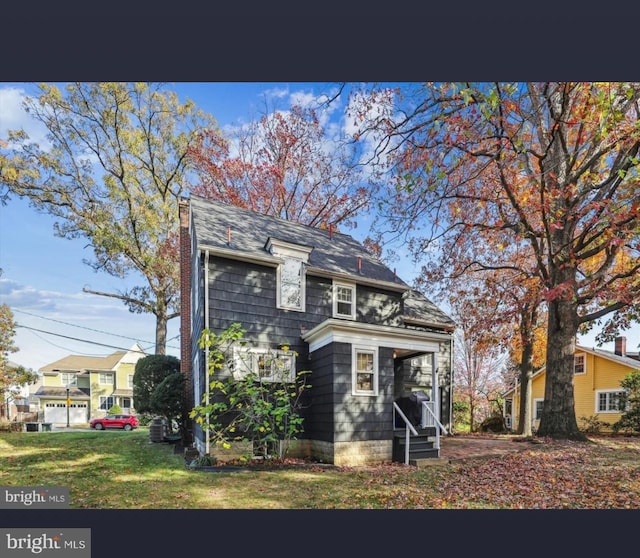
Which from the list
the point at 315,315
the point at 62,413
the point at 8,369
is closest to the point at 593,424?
the point at 315,315

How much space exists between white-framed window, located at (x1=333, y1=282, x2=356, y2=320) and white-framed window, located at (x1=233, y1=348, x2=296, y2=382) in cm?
133

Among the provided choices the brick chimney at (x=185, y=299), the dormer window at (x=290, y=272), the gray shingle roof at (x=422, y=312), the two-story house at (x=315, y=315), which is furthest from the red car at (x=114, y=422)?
the gray shingle roof at (x=422, y=312)

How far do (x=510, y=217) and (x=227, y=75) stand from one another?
530cm

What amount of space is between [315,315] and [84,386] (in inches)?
151

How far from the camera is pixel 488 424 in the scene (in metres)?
11.5

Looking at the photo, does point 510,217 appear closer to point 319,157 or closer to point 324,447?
point 319,157

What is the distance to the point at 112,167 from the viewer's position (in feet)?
19.3

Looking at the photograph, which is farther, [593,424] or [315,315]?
[593,424]

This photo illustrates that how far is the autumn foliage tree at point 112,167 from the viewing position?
181 inches

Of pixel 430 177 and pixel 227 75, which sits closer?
pixel 227 75

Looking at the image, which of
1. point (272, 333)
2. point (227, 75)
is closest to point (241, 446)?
point (272, 333)

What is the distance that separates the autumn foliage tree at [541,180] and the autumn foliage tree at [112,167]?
8.84 ft

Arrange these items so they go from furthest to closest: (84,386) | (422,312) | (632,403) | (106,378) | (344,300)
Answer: (632,403) < (422,312) < (344,300) < (106,378) < (84,386)

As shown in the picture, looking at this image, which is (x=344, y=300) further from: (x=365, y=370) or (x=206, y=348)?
(x=206, y=348)
